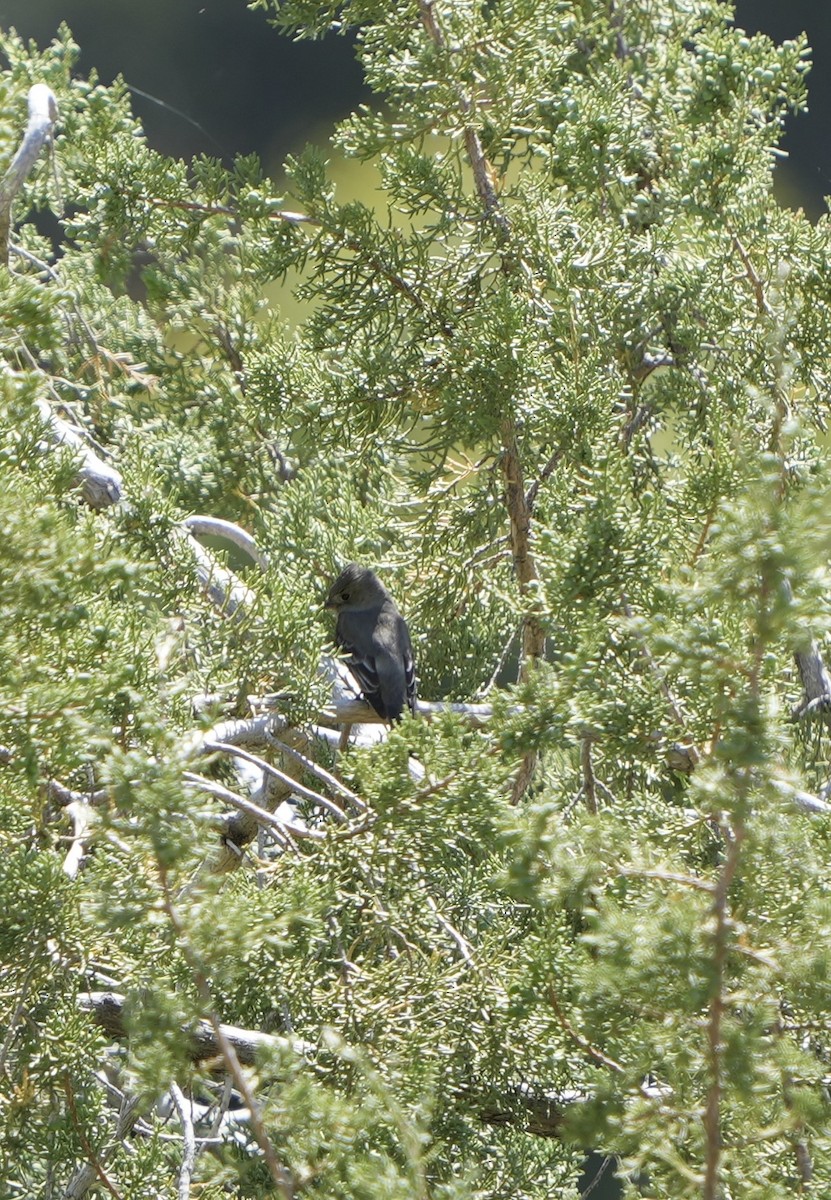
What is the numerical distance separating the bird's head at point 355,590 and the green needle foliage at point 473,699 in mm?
47

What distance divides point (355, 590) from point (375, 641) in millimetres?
123

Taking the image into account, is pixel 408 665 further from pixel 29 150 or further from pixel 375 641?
pixel 29 150

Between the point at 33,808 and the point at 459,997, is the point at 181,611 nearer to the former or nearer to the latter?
the point at 33,808

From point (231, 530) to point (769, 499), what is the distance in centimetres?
136

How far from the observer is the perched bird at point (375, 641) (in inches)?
74.5

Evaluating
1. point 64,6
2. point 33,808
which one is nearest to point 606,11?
point 33,808

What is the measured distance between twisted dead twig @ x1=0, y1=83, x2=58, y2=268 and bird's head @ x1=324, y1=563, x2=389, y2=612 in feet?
2.06

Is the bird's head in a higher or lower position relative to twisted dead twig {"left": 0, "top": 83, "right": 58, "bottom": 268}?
lower

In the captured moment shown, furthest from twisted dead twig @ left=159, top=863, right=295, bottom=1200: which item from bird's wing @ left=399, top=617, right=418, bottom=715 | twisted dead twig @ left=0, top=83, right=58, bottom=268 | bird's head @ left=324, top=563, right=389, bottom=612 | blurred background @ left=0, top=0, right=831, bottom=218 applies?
blurred background @ left=0, top=0, right=831, bottom=218

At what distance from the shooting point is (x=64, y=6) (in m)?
3.95

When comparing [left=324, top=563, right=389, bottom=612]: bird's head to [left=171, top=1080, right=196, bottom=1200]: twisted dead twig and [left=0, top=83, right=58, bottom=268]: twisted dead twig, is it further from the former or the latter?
[left=171, top=1080, right=196, bottom=1200]: twisted dead twig

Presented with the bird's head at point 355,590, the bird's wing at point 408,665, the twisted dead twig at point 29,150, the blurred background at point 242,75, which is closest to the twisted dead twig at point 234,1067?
the twisted dead twig at point 29,150

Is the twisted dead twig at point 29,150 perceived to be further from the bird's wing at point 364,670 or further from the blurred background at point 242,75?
the blurred background at point 242,75

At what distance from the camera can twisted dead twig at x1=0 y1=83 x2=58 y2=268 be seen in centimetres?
146
